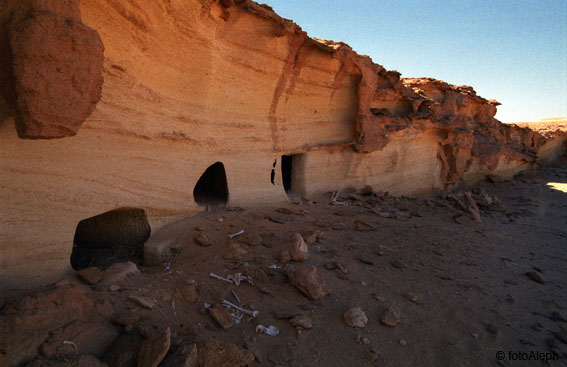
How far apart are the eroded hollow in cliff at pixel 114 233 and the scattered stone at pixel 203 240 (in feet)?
1.98

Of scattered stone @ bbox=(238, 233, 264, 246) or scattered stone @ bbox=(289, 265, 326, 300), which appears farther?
scattered stone @ bbox=(238, 233, 264, 246)

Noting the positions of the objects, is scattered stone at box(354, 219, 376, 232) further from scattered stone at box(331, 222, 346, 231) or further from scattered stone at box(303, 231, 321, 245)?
scattered stone at box(303, 231, 321, 245)

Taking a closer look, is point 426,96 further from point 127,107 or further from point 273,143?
point 127,107

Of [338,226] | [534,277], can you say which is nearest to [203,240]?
[338,226]

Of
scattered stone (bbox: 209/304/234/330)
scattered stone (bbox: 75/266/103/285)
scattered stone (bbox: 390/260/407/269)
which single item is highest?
scattered stone (bbox: 75/266/103/285)

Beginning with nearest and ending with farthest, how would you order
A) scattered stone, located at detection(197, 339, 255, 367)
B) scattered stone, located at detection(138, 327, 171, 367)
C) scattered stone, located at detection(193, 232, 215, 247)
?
scattered stone, located at detection(138, 327, 171, 367) → scattered stone, located at detection(197, 339, 255, 367) → scattered stone, located at detection(193, 232, 215, 247)

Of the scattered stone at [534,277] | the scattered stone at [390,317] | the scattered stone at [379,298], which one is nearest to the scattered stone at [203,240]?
the scattered stone at [379,298]

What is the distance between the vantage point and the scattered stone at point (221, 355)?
6.74ft

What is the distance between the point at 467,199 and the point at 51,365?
7315 mm

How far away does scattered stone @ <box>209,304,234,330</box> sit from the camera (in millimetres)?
2439

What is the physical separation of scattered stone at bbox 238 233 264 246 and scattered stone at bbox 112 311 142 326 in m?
1.48

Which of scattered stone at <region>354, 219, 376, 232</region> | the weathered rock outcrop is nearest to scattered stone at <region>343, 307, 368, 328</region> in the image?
scattered stone at <region>354, 219, 376, 232</region>

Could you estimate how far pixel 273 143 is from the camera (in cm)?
557

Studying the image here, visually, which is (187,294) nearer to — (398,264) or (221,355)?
(221,355)
